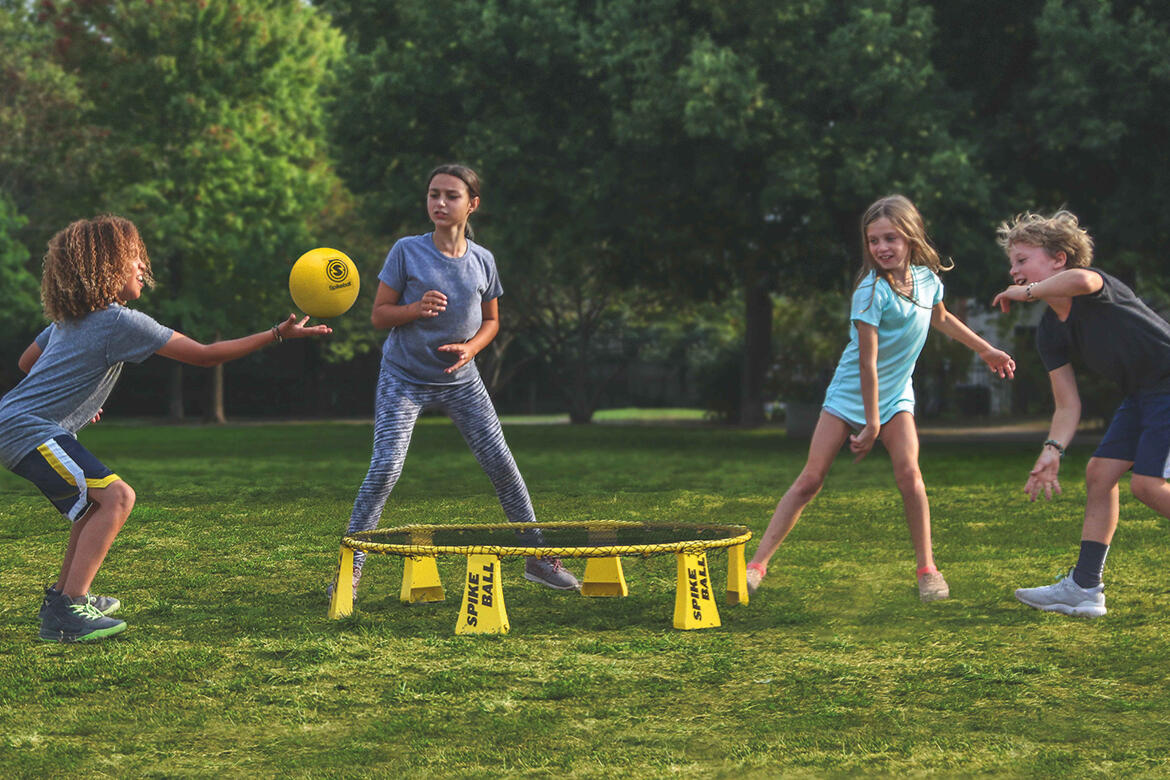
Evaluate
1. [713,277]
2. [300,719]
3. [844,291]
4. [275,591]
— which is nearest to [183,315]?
[713,277]

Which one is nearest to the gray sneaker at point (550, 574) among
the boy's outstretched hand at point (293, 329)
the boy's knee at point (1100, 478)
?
the boy's outstretched hand at point (293, 329)

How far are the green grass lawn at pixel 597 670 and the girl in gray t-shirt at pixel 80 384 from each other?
1.09 feet

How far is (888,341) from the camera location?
21.1 feet

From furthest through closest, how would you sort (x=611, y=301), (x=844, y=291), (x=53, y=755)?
(x=611, y=301) → (x=844, y=291) → (x=53, y=755)

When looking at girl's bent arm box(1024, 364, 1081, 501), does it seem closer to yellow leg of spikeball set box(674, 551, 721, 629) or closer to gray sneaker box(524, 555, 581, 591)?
yellow leg of spikeball set box(674, 551, 721, 629)

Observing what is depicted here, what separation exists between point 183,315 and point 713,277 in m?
15.2

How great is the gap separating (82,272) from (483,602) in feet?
7.15

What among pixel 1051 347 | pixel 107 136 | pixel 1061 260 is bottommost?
pixel 1051 347

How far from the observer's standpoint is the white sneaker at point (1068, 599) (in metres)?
6.20

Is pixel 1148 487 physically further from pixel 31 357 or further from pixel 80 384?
pixel 31 357

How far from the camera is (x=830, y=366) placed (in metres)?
28.8

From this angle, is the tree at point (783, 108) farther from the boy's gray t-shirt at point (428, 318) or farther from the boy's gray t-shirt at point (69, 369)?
the boy's gray t-shirt at point (69, 369)

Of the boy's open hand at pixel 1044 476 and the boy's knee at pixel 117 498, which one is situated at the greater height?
the boy's open hand at pixel 1044 476

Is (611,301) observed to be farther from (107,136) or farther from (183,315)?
(107,136)
